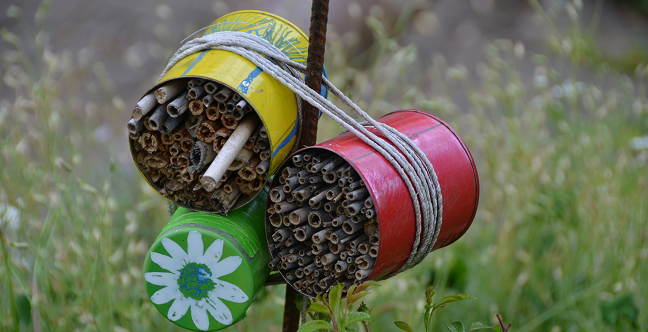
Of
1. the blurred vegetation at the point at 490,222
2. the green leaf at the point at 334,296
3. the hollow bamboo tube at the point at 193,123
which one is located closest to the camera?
the green leaf at the point at 334,296

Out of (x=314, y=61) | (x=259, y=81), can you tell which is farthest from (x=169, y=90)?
(x=314, y=61)

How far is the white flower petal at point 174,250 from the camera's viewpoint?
833 millimetres

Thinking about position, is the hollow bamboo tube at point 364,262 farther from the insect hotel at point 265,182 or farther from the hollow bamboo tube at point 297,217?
the hollow bamboo tube at point 297,217

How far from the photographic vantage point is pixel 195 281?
2.78 feet

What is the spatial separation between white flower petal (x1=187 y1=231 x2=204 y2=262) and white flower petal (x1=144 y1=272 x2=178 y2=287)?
0.18ft

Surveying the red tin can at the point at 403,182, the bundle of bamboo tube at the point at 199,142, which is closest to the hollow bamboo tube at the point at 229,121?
the bundle of bamboo tube at the point at 199,142

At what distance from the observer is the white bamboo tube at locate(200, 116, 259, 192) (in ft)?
2.40

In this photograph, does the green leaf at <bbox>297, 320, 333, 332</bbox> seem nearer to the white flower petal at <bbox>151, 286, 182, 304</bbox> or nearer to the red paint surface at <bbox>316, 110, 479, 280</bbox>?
the red paint surface at <bbox>316, 110, 479, 280</bbox>

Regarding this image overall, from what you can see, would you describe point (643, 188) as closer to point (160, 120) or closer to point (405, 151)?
point (405, 151)

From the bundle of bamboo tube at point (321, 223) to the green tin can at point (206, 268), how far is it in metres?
0.05

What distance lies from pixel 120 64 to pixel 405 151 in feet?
10.6

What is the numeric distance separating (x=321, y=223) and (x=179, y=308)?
0.30 m

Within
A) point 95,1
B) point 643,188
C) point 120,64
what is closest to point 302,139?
point 643,188

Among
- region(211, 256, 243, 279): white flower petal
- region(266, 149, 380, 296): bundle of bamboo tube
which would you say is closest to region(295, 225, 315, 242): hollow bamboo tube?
region(266, 149, 380, 296): bundle of bamboo tube
